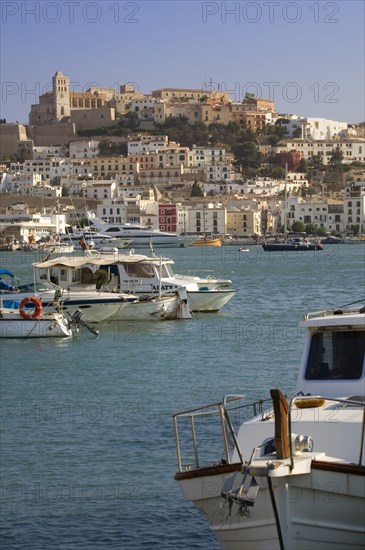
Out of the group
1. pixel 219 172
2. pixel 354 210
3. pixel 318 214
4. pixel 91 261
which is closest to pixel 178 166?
pixel 219 172

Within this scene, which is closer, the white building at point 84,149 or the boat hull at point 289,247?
the boat hull at point 289,247

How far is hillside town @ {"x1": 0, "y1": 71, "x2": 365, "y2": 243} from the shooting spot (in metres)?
119

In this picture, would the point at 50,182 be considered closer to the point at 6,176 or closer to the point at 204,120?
the point at 6,176

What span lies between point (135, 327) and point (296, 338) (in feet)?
11.5

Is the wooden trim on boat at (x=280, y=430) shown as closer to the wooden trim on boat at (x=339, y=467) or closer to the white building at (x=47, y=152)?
the wooden trim on boat at (x=339, y=467)

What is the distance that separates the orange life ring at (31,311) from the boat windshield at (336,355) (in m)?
15.3

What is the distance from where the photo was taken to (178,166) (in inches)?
5738

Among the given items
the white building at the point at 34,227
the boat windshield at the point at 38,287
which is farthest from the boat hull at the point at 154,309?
the white building at the point at 34,227

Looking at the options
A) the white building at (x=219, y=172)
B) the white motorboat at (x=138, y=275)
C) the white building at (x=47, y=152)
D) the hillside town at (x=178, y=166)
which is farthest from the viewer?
the white building at (x=47, y=152)

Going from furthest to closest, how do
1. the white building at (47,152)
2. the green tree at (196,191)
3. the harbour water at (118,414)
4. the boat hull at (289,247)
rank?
the white building at (47,152), the green tree at (196,191), the boat hull at (289,247), the harbour water at (118,414)

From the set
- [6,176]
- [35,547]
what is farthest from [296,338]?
[6,176]

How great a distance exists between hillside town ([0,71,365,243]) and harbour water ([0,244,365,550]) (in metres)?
81.7

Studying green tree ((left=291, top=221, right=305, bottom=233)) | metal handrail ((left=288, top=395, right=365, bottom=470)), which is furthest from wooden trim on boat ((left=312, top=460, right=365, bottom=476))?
green tree ((left=291, top=221, right=305, bottom=233))

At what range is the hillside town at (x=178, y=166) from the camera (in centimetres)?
11856
